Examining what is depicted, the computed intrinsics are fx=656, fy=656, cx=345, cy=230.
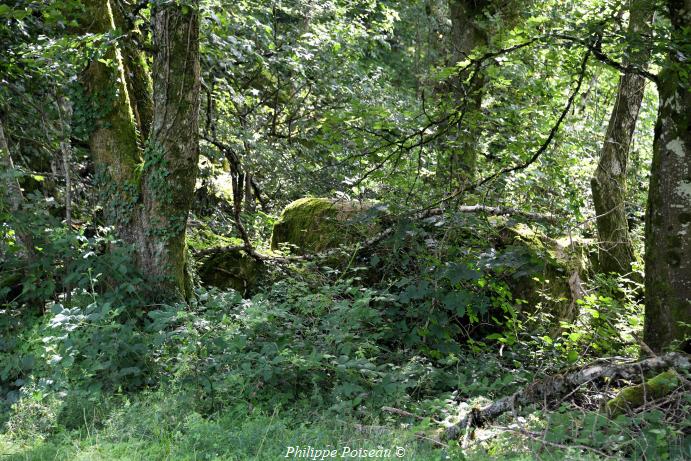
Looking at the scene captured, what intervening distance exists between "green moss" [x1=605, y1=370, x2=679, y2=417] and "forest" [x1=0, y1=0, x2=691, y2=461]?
14 millimetres

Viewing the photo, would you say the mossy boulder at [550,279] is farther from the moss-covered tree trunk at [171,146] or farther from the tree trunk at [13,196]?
the tree trunk at [13,196]

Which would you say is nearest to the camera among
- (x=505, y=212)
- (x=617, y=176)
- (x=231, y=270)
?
(x=505, y=212)

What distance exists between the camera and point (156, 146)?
23.9ft

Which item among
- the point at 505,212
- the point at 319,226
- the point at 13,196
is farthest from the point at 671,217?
the point at 13,196

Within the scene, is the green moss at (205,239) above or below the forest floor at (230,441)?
above

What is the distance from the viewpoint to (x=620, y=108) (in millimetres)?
9602

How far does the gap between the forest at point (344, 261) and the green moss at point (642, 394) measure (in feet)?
0.04

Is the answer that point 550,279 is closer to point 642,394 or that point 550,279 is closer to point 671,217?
point 671,217

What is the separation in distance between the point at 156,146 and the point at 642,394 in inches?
213

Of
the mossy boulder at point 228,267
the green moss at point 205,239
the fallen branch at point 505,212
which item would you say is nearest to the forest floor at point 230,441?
the fallen branch at point 505,212

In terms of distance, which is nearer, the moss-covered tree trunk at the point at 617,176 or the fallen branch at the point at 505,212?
the fallen branch at the point at 505,212

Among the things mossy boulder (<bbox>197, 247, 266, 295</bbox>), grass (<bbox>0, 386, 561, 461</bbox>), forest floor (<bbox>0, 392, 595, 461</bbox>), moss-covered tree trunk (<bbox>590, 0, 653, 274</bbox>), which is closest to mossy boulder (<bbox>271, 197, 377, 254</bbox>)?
mossy boulder (<bbox>197, 247, 266, 295</bbox>)

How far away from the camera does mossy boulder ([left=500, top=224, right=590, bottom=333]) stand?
7.96 meters

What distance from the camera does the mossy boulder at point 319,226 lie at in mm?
8461
